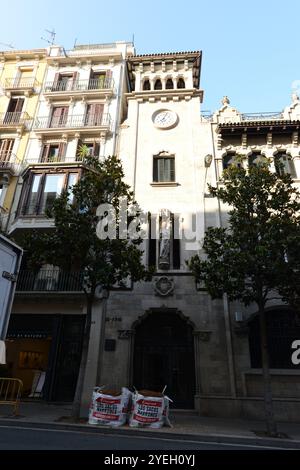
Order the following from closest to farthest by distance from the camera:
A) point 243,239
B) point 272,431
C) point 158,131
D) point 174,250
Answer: point 272,431 < point 243,239 < point 174,250 < point 158,131

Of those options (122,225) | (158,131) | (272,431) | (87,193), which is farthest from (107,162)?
(272,431)

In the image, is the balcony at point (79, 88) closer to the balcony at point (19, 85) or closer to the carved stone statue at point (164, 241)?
the balcony at point (19, 85)

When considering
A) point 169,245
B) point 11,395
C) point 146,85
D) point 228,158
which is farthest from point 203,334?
point 146,85

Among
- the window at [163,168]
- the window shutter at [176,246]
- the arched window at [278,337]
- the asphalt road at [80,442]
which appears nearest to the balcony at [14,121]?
the window at [163,168]

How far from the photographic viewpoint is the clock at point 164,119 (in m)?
22.0

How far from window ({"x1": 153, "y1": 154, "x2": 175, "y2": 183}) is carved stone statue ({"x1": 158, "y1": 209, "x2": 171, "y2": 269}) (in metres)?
2.61

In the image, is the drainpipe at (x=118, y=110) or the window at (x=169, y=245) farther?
the drainpipe at (x=118, y=110)

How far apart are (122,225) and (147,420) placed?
7.67 meters

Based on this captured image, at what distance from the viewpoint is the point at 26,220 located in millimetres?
18250

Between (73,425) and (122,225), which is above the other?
(122,225)

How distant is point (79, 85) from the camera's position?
2453 centimetres

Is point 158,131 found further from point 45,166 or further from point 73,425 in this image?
point 73,425

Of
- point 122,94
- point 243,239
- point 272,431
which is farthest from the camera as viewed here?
point 122,94

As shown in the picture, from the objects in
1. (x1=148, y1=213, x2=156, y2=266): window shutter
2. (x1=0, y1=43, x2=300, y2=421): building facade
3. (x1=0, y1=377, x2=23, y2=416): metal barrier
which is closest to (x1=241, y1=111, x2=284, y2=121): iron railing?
(x1=0, y1=43, x2=300, y2=421): building facade
